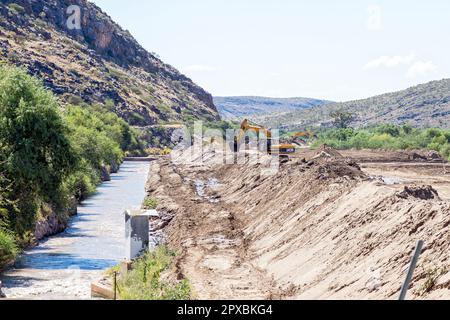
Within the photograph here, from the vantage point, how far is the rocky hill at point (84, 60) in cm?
12962

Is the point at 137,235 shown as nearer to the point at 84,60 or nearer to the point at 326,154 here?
the point at 326,154

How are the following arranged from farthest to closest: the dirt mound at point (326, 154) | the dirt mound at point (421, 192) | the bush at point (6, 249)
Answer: the dirt mound at point (326, 154) < the dirt mound at point (421, 192) < the bush at point (6, 249)

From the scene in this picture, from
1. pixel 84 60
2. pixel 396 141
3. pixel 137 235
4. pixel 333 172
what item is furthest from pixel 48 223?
pixel 84 60

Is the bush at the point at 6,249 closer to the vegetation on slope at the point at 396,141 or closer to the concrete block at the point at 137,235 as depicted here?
the concrete block at the point at 137,235

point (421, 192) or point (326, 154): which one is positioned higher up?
point (326, 154)

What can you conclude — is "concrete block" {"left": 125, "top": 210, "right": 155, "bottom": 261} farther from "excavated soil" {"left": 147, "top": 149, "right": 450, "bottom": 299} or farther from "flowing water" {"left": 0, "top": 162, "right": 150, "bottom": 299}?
"excavated soil" {"left": 147, "top": 149, "right": 450, "bottom": 299}

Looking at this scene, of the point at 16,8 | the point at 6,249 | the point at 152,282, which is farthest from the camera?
the point at 16,8

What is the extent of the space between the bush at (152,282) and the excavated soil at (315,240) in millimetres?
678

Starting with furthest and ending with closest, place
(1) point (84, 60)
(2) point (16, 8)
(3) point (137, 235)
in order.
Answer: (2) point (16, 8) → (1) point (84, 60) → (3) point (137, 235)

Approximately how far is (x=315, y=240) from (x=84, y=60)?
134080 mm

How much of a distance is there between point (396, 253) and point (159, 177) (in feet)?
176

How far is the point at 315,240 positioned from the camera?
82.9ft

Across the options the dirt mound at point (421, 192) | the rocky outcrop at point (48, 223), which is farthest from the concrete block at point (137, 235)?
the dirt mound at point (421, 192)
